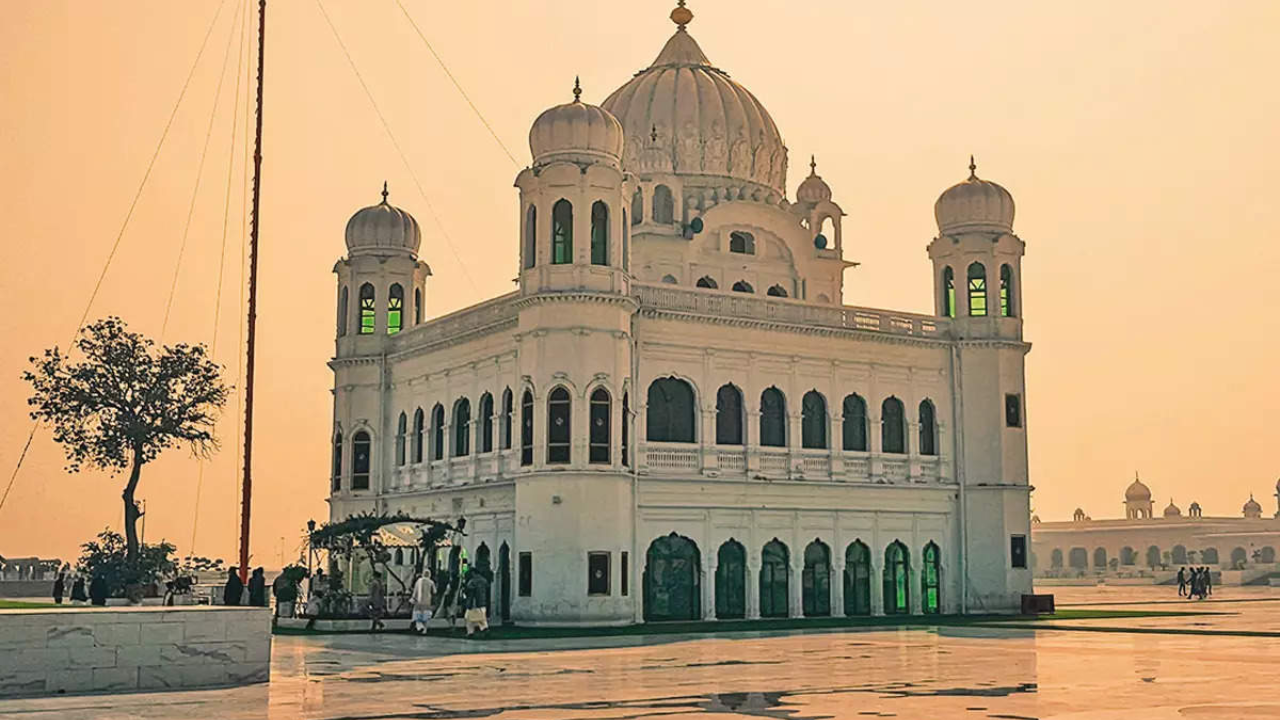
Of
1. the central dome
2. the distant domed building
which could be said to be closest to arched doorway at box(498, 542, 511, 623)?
the central dome

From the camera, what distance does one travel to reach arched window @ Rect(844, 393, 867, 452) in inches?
1684

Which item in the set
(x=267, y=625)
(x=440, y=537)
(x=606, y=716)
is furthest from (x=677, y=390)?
(x=606, y=716)

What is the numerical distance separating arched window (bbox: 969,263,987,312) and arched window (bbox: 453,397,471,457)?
15.2 m

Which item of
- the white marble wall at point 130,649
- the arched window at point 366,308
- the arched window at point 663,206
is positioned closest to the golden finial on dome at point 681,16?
the arched window at point 663,206

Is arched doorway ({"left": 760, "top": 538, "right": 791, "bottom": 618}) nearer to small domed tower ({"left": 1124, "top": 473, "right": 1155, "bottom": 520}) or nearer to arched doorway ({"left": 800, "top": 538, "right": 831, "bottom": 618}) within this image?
arched doorway ({"left": 800, "top": 538, "right": 831, "bottom": 618})

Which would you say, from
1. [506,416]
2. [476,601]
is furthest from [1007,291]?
[476,601]

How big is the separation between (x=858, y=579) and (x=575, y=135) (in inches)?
569

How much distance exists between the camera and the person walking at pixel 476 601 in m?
32.9

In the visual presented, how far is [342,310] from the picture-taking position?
1874 inches

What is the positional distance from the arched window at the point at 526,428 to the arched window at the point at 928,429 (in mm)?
12789

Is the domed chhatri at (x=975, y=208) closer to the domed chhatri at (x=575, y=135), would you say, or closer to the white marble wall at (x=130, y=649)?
the domed chhatri at (x=575, y=135)

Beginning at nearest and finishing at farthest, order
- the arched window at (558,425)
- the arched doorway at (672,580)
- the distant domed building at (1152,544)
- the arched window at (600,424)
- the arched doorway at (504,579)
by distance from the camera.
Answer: the arched window at (558,425) < the arched window at (600,424) < the arched doorway at (672,580) < the arched doorway at (504,579) < the distant domed building at (1152,544)

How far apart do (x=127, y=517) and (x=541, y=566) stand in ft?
57.4

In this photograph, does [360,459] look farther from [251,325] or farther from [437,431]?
[251,325]
